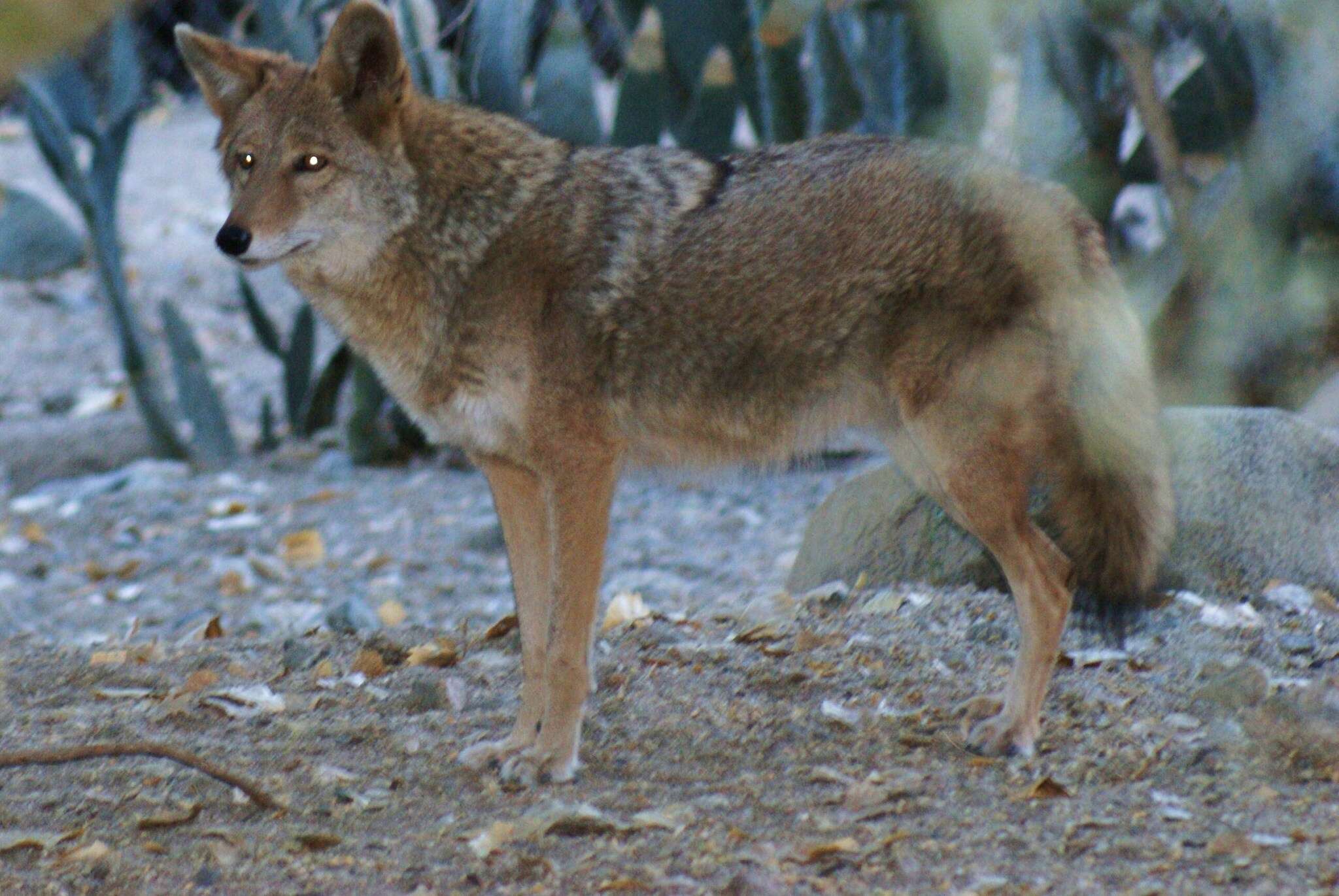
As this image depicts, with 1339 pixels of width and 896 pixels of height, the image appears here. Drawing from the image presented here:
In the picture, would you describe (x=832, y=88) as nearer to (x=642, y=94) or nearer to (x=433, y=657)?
(x=642, y=94)

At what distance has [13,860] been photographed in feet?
9.53

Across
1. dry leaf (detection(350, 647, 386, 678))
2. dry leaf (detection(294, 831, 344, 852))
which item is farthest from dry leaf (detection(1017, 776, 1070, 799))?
dry leaf (detection(350, 647, 386, 678))

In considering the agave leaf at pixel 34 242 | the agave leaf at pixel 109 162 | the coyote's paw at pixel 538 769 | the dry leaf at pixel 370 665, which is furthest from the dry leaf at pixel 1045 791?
the agave leaf at pixel 34 242

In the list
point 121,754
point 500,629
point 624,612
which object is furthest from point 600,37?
point 121,754

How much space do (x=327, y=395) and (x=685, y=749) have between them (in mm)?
4887

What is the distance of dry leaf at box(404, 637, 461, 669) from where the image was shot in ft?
13.6

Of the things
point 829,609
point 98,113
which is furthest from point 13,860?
point 98,113

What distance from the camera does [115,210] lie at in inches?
285

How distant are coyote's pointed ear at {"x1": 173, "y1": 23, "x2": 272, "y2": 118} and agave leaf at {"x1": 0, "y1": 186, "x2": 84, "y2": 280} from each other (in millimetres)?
7054

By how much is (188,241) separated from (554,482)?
8.31m

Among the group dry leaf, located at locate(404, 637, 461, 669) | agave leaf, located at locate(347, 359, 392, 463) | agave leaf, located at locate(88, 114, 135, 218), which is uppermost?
agave leaf, located at locate(88, 114, 135, 218)

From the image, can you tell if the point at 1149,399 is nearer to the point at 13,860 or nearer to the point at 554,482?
the point at 554,482

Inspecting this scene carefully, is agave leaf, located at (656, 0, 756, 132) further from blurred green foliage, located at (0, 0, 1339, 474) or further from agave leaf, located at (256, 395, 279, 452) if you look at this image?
agave leaf, located at (256, 395, 279, 452)

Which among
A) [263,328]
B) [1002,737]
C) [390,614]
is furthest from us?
[263,328]
